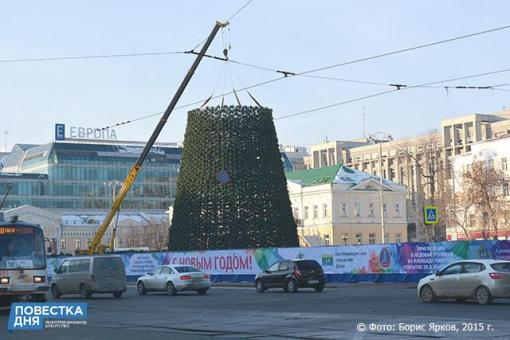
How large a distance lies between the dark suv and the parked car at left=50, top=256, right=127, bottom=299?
686 centimetres

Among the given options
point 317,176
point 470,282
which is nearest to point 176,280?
point 470,282

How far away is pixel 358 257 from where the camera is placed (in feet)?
142

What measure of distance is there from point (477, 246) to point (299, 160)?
162 m

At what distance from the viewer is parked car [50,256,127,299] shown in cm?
3597

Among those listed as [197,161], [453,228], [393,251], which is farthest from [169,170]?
[393,251]

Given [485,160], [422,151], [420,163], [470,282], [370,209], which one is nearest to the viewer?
[470,282]

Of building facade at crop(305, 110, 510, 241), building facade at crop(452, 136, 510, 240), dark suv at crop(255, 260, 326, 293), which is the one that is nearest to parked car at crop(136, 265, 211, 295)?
dark suv at crop(255, 260, 326, 293)

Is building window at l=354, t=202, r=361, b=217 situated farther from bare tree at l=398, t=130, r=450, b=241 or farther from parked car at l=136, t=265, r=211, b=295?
parked car at l=136, t=265, r=211, b=295

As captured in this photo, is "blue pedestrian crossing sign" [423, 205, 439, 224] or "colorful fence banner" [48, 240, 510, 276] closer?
"colorful fence banner" [48, 240, 510, 276]

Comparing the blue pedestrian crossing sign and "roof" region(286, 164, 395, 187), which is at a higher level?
"roof" region(286, 164, 395, 187)

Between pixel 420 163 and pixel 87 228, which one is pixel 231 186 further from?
pixel 420 163

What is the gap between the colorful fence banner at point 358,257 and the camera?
3856cm

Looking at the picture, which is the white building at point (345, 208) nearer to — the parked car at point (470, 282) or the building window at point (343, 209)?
the building window at point (343, 209)

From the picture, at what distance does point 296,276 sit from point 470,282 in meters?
12.1
